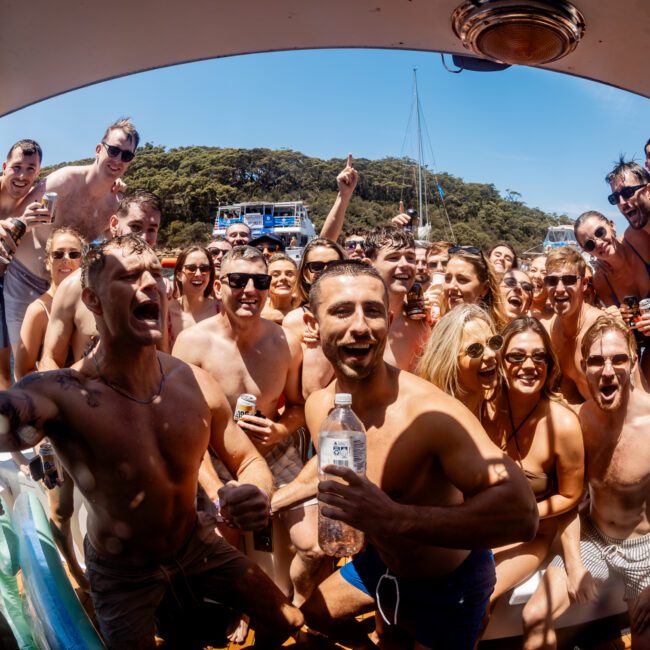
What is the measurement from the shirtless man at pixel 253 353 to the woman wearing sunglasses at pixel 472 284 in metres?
1.22

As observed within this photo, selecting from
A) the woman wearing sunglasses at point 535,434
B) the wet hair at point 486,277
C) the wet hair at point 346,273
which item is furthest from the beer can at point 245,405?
the wet hair at point 486,277

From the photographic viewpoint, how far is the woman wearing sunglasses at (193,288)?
15.7 ft

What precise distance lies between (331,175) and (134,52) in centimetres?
1596

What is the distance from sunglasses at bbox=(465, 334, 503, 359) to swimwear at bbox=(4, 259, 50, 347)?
129 inches

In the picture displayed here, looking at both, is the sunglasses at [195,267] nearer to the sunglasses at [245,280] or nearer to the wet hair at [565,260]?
the sunglasses at [245,280]

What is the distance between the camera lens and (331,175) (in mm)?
17266

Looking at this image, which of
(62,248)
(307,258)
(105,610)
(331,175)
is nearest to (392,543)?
(105,610)

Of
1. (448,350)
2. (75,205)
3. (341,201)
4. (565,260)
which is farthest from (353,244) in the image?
(448,350)

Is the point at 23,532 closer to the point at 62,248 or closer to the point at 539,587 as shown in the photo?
the point at 62,248

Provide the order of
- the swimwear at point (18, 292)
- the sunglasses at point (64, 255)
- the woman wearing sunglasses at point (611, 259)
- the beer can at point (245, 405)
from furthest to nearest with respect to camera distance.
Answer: the swimwear at point (18, 292) < the woman wearing sunglasses at point (611, 259) < the sunglasses at point (64, 255) < the beer can at point (245, 405)

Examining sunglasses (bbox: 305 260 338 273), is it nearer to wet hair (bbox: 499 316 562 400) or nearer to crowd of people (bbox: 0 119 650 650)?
crowd of people (bbox: 0 119 650 650)

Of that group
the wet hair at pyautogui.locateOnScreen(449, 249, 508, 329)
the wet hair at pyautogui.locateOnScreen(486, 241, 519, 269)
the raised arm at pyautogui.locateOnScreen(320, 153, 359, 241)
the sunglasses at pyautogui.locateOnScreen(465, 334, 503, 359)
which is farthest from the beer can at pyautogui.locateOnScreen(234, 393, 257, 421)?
the wet hair at pyautogui.locateOnScreen(486, 241, 519, 269)

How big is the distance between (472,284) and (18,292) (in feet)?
11.5

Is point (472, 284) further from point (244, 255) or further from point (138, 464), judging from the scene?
point (138, 464)
